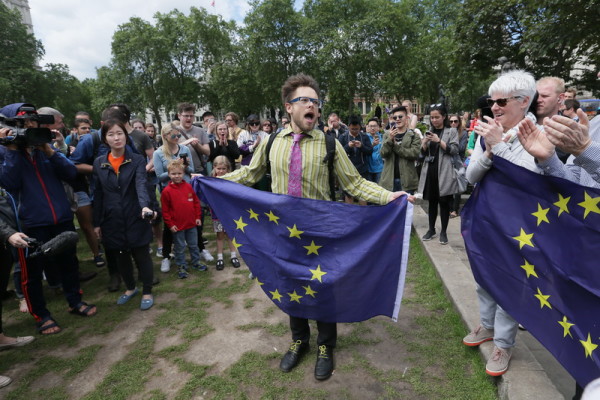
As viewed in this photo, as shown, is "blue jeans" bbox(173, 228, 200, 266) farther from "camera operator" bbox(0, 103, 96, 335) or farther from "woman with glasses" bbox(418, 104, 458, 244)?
"woman with glasses" bbox(418, 104, 458, 244)

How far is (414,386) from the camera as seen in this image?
8.86 feet

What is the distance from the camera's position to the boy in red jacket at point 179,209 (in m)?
4.93

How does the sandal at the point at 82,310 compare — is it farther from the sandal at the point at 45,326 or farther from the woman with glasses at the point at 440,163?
the woman with glasses at the point at 440,163

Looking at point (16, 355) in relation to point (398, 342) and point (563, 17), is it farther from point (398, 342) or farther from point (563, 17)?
point (563, 17)

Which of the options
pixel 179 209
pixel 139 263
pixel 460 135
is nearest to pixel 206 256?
pixel 179 209

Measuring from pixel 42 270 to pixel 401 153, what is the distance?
17.1ft

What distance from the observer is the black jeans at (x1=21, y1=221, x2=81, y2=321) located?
3621 millimetres

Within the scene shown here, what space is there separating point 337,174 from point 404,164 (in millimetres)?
3600

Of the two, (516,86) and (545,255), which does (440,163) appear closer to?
(516,86)

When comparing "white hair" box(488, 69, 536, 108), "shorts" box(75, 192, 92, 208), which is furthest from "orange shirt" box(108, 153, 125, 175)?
"white hair" box(488, 69, 536, 108)

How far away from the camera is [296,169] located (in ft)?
9.22

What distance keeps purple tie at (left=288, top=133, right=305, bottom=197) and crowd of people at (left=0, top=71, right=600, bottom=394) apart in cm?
1

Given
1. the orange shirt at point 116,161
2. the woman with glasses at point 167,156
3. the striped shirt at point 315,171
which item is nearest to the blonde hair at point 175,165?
the woman with glasses at point 167,156

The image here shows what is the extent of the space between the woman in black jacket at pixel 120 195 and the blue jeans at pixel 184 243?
39.8 inches
